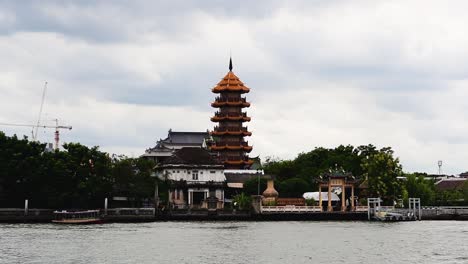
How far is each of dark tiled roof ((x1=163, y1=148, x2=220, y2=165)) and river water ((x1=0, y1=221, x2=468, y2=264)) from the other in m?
55.0

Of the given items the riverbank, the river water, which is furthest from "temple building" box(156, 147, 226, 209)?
the river water

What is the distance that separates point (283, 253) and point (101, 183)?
5966cm

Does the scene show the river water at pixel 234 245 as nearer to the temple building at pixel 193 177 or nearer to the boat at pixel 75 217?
the boat at pixel 75 217

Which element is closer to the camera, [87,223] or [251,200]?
[87,223]

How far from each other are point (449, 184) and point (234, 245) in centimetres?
11914

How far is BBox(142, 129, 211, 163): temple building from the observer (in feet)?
549

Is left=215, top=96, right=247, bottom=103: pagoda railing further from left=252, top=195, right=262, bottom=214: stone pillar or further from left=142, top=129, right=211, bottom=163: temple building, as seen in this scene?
left=252, top=195, right=262, bottom=214: stone pillar

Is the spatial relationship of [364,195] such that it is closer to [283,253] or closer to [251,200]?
[251,200]

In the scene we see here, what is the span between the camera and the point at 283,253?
60.9 m

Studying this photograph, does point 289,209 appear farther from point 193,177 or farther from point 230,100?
point 230,100

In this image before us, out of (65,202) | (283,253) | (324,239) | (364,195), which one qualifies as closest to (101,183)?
(65,202)

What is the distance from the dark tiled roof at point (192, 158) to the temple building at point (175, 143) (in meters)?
18.5

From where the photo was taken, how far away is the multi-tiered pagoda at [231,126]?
6284 inches

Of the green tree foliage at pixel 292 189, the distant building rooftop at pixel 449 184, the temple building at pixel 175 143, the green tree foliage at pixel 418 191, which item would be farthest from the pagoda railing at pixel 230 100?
the distant building rooftop at pixel 449 184
